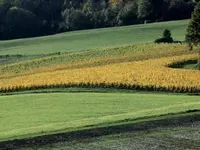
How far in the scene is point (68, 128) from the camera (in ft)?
78.3

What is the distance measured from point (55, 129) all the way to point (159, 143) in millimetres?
5710

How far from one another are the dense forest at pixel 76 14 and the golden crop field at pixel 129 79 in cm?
6825

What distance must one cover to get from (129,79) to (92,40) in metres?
61.7

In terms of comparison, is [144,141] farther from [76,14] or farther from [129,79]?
[76,14]

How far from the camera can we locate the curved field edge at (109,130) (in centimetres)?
2094

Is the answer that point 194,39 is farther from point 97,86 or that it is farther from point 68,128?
point 68,128

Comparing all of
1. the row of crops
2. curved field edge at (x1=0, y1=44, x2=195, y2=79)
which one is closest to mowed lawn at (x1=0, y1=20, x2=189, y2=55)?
curved field edge at (x1=0, y1=44, x2=195, y2=79)

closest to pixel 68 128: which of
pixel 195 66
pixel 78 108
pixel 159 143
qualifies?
pixel 159 143

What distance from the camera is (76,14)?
135 meters

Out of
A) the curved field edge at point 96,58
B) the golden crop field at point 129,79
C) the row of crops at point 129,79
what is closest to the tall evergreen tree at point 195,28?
the row of crops at point 129,79

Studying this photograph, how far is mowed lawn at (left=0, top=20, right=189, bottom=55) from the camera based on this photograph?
3797 inches

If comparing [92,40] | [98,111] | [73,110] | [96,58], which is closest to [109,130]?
[98,111]

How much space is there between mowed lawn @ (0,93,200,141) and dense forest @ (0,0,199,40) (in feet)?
274

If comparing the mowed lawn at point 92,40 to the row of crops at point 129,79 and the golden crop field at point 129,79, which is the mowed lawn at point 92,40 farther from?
the golden crop field at point 129,79
